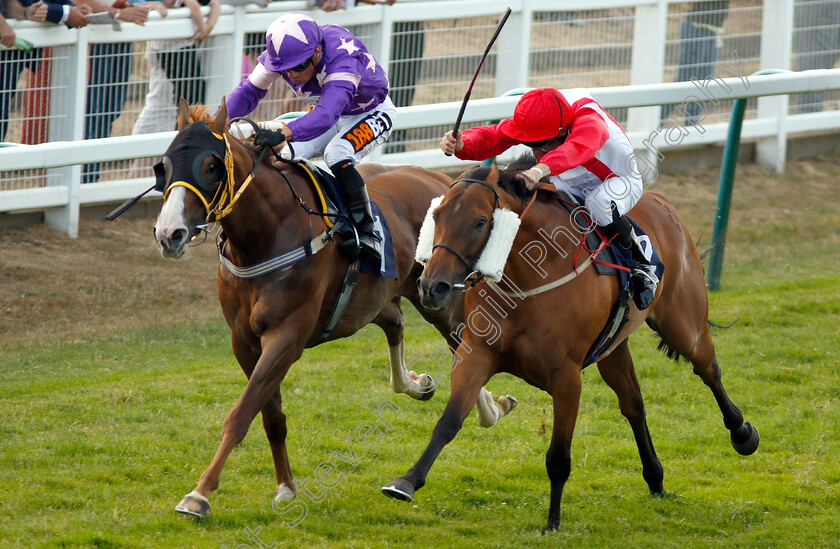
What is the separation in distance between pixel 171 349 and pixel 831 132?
8.48 metres

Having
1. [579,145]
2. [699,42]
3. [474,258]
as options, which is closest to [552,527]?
[474,258]

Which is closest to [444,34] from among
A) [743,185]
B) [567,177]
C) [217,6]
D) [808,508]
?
[217,6]

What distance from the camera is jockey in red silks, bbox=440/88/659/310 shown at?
4.74 meters

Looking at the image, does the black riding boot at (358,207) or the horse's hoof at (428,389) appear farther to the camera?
the horse's hoof at (428,389)

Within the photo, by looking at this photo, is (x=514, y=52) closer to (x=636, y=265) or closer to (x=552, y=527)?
(x=636, y=265)

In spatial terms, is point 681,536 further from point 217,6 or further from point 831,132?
point 831,132

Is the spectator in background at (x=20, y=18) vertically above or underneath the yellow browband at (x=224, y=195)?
above

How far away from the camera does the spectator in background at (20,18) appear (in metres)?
7.55

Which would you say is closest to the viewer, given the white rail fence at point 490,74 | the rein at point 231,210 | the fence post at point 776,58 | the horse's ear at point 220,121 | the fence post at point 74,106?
the rein at point 231,210

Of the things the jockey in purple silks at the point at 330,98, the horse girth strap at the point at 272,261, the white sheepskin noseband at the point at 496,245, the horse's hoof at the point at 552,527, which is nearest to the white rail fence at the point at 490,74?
the jockey in purple silks at the point at 330,98

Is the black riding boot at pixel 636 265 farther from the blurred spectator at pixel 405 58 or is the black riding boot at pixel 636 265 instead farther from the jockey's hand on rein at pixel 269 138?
the blurred spectator at pixel 405 58

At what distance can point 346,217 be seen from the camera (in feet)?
16.5

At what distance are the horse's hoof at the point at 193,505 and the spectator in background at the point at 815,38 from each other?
9.30 metres

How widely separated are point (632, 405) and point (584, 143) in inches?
55.8
